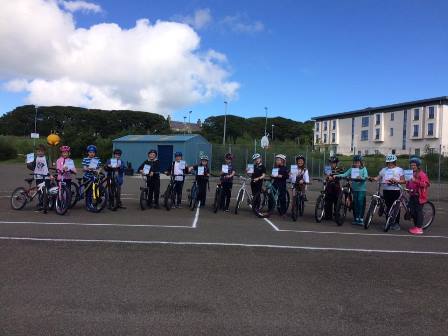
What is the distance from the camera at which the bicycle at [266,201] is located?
12955 mm

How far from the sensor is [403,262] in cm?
780

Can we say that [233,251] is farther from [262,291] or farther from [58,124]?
[58,124]

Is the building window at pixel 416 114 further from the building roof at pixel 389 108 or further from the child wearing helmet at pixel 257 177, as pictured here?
the child wearing helmet at pixel 257 177

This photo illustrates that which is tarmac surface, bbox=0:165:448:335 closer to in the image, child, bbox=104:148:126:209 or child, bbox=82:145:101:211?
child, bbox=82:145:101:211

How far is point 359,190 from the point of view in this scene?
488 inches

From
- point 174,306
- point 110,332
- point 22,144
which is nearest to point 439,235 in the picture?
point 174,306

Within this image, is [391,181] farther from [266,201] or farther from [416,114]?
[416,114]

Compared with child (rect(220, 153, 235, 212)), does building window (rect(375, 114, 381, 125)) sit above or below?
above

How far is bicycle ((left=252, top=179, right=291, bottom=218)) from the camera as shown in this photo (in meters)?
13.0

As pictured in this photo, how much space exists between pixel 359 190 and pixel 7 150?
5616 cm

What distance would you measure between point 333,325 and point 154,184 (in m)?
A: 9.96

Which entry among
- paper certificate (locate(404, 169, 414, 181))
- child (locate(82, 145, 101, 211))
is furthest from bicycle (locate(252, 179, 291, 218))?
child (locate(82, 145, 101, 211))

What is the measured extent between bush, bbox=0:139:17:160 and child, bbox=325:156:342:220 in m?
55.3

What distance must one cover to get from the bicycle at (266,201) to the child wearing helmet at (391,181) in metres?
2.75
